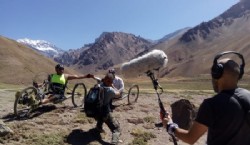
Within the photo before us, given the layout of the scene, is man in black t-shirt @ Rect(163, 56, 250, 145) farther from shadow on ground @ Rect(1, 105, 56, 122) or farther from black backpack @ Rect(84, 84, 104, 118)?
shadow on ground @ Rect(1, 105, 56, 122)

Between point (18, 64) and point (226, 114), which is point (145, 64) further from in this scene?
point (18, 64)

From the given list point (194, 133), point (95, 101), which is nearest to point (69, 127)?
point (95, 101)

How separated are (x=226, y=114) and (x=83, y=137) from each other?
32.1 ft

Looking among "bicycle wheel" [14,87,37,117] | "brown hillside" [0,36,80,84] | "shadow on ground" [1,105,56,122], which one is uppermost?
"brown hillside" [0,36,80,84]

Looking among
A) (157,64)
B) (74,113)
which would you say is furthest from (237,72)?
(74,113)

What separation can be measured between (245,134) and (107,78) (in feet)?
31.4

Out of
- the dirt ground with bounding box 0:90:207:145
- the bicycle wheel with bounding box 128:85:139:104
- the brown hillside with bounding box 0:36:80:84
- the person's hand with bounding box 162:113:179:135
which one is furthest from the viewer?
the brown hillside with bounding box 0:36:80:84

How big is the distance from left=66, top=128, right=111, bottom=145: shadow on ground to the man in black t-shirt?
903 centimetres

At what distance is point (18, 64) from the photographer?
91.7 metres

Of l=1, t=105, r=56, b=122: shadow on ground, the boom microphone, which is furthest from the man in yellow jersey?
the boom microphone

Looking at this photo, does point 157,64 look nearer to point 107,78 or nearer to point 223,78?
point 223,78

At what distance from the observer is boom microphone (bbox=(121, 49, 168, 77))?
591 cm

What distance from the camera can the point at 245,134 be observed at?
5.18m

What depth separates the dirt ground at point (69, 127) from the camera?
44.3ft
